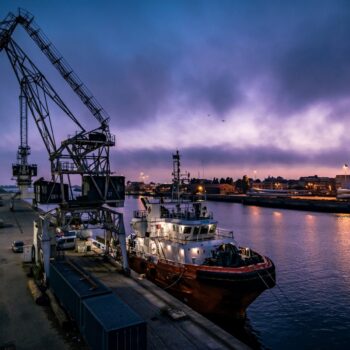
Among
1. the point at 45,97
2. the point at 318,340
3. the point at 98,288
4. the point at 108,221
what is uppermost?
the point at 45,97

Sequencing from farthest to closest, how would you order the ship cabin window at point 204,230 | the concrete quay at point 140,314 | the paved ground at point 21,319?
the ship cabin window at point 204,230 → the paved ground at point 21,319 → the concrete quay at point 140,314

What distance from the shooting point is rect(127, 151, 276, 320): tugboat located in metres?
22.7

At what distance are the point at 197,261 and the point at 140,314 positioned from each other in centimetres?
1009

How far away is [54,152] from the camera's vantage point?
28000mm

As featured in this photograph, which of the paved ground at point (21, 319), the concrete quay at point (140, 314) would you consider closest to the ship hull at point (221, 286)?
the concrete quay at point (140, 314)

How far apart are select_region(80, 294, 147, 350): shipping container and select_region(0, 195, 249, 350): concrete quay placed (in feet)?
6.20

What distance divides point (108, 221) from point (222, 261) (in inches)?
434

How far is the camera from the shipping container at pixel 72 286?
15209 mm

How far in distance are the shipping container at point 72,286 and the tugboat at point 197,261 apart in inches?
363

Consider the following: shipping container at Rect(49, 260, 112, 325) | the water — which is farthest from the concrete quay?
the water

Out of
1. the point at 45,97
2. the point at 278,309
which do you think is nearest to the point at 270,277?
the point at 278,309

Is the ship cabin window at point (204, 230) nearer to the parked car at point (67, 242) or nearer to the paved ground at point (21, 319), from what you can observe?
the paved ground at point (21, 319)

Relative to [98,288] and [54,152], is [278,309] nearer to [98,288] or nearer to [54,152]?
[98,288]

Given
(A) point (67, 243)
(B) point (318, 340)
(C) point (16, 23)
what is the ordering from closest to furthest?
(B) point (318, 340), (C) point (16, 23), (A) point (67, 243)
